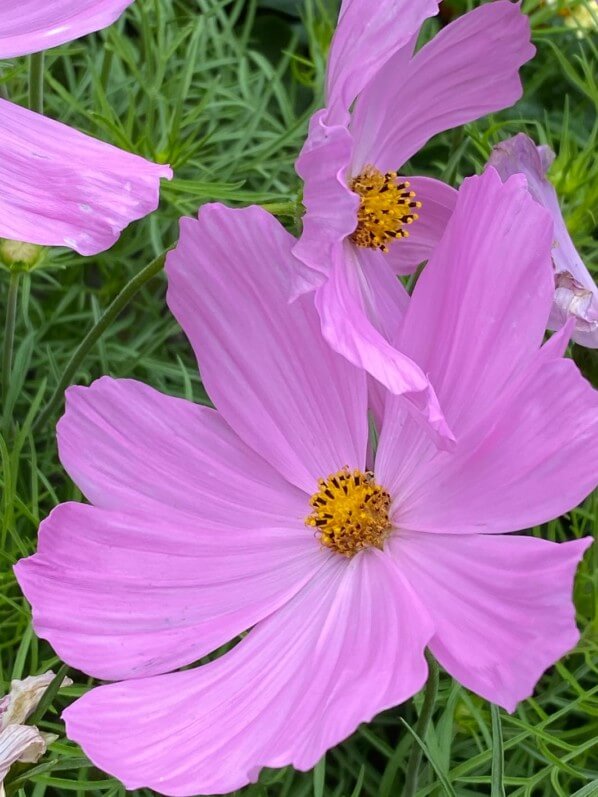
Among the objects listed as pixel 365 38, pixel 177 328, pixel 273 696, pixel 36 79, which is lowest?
pixel 177 328

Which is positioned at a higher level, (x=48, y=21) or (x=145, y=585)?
(x=48, y=21)

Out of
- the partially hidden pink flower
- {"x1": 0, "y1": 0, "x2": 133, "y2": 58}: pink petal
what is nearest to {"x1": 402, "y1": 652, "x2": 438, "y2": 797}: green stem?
the partially hidden pink flower

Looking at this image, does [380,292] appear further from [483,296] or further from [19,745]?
[19,745]

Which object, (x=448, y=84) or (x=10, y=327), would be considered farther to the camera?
(x=10, y=327)

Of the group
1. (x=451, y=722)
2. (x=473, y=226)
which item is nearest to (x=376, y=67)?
(x=473, y=226)

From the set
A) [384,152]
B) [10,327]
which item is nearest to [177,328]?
[10,327]

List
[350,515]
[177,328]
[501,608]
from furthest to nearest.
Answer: [177,328]
[350,515]
[501,608]

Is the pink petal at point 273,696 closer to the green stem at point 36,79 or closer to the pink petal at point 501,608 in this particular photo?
the pink petal at point 501,608
